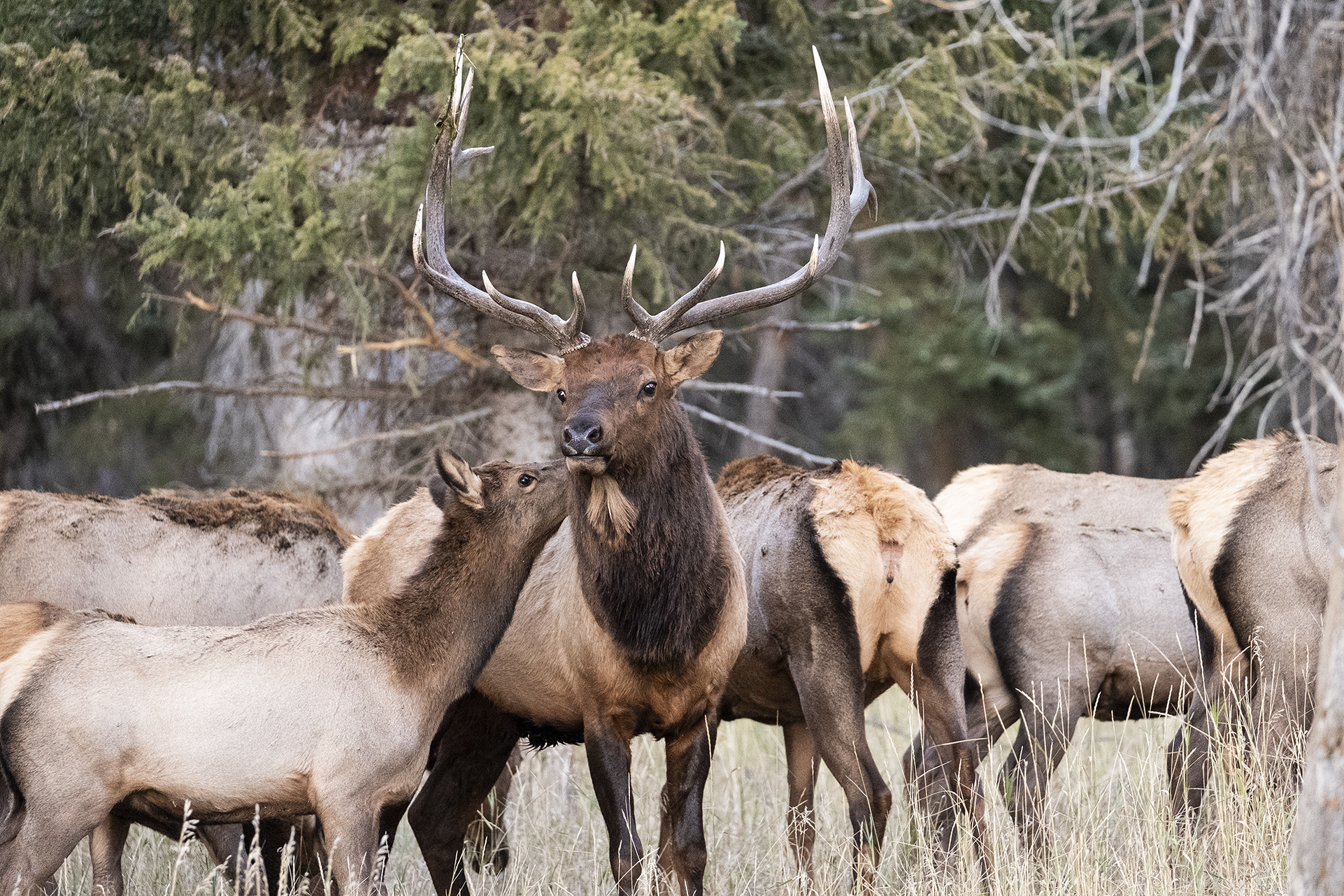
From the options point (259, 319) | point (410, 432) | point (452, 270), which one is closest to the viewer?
point (452, 270)

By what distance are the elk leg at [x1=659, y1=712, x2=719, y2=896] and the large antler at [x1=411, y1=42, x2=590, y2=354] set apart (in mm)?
1731

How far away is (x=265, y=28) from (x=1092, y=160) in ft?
17.3

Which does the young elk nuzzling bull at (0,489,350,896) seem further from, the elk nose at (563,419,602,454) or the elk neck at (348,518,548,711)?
the elk nose at (563,419,602,454)

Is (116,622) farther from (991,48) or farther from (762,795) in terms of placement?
(991,48)

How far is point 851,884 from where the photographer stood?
615 centimetres

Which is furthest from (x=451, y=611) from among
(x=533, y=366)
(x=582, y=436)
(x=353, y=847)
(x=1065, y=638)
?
(x=1065, y=638)

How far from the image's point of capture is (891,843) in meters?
6.71

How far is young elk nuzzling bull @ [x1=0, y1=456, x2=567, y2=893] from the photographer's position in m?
4.56

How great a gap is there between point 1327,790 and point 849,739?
9.28 feet

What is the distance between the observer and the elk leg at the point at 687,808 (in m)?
5.58

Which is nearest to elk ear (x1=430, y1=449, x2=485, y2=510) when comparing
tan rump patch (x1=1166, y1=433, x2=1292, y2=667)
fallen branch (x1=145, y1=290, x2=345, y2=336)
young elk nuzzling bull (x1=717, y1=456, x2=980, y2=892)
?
young elk nuzzling bull (x1=717, y1=456, x2=980, y2=892)

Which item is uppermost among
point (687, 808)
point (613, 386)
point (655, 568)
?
point (613, 386)

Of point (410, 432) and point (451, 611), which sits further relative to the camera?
point (410, 432)

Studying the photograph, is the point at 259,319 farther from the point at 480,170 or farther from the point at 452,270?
the point at 452,270
